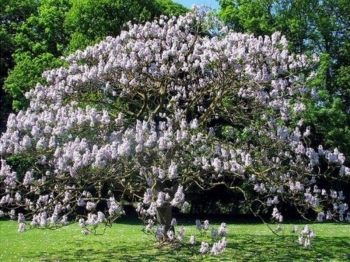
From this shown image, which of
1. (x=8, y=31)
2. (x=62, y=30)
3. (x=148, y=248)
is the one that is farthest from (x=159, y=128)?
(x=8, y=31)

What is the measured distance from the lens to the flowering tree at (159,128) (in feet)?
36.2

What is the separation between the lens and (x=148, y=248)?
14.1 metres

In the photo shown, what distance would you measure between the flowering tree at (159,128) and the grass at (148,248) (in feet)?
3.25

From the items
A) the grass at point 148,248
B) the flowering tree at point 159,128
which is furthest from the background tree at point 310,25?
the flowering tree at point 159,128

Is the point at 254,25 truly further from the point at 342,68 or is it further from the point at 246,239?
the point at 246,239

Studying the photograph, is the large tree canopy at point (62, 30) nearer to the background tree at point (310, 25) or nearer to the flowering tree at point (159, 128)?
the background tree at point (310, 25)

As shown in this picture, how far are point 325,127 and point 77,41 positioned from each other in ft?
41.4

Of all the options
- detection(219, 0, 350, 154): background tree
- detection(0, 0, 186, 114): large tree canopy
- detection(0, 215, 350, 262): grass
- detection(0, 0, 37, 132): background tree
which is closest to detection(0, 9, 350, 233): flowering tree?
detection(0, 215, 350, 262): grass

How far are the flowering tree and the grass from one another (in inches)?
39.0

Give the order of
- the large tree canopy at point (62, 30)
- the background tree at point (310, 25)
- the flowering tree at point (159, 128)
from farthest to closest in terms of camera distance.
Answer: the background tree at point (310, 25)
the large tree canopy at point (62, 30)
the flowering tree at point (159, 128)

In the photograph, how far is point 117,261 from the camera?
1202 cm

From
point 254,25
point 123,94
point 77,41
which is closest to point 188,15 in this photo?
point 123,94

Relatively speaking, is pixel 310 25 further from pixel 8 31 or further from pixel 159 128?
pixel 159 128

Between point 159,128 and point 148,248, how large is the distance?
378cm
